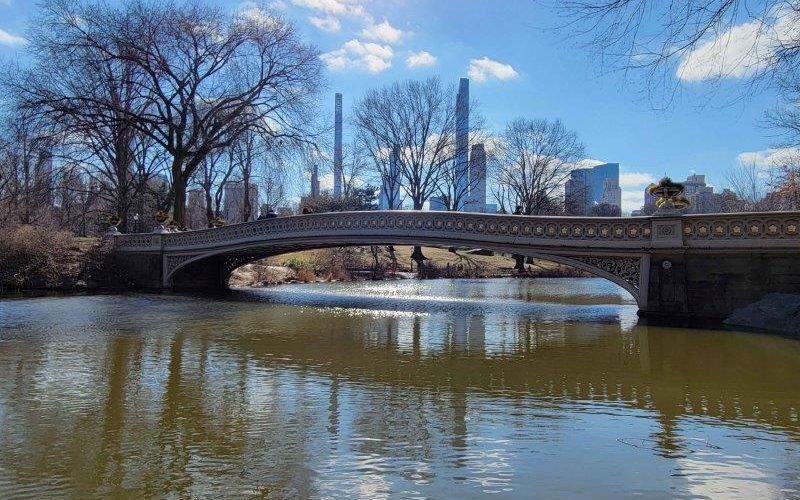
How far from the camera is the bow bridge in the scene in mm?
13086

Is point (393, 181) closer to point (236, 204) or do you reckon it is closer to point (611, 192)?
point (236, 204)

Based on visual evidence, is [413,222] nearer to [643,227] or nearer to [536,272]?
[643,227]

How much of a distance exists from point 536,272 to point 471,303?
25.7 meters

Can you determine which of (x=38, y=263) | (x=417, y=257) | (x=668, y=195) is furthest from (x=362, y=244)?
(x=417, y=257)

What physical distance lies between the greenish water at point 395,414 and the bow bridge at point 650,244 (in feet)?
7.64

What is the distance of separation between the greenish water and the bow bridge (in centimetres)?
233

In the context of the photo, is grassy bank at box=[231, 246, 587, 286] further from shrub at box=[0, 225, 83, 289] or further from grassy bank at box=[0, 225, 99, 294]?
shrub at box=[0, 225, 83, 289]

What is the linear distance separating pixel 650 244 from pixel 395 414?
1092 centimetres

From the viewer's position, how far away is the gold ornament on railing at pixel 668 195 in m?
14.2

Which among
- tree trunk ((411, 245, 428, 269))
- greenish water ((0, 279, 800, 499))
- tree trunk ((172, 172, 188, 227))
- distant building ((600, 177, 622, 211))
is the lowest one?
greenish water ((0, 279, 800, 499))

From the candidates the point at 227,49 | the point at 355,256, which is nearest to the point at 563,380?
the point at 227,49

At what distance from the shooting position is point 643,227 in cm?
1463

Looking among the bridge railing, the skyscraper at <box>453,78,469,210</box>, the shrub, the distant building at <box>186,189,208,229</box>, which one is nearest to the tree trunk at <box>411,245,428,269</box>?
the skyscraper at <box>453,78,469,210</box>

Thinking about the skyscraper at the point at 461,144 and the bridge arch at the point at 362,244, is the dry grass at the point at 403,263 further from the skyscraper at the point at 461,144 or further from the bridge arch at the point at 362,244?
the bridge arch at the point at 362,244
